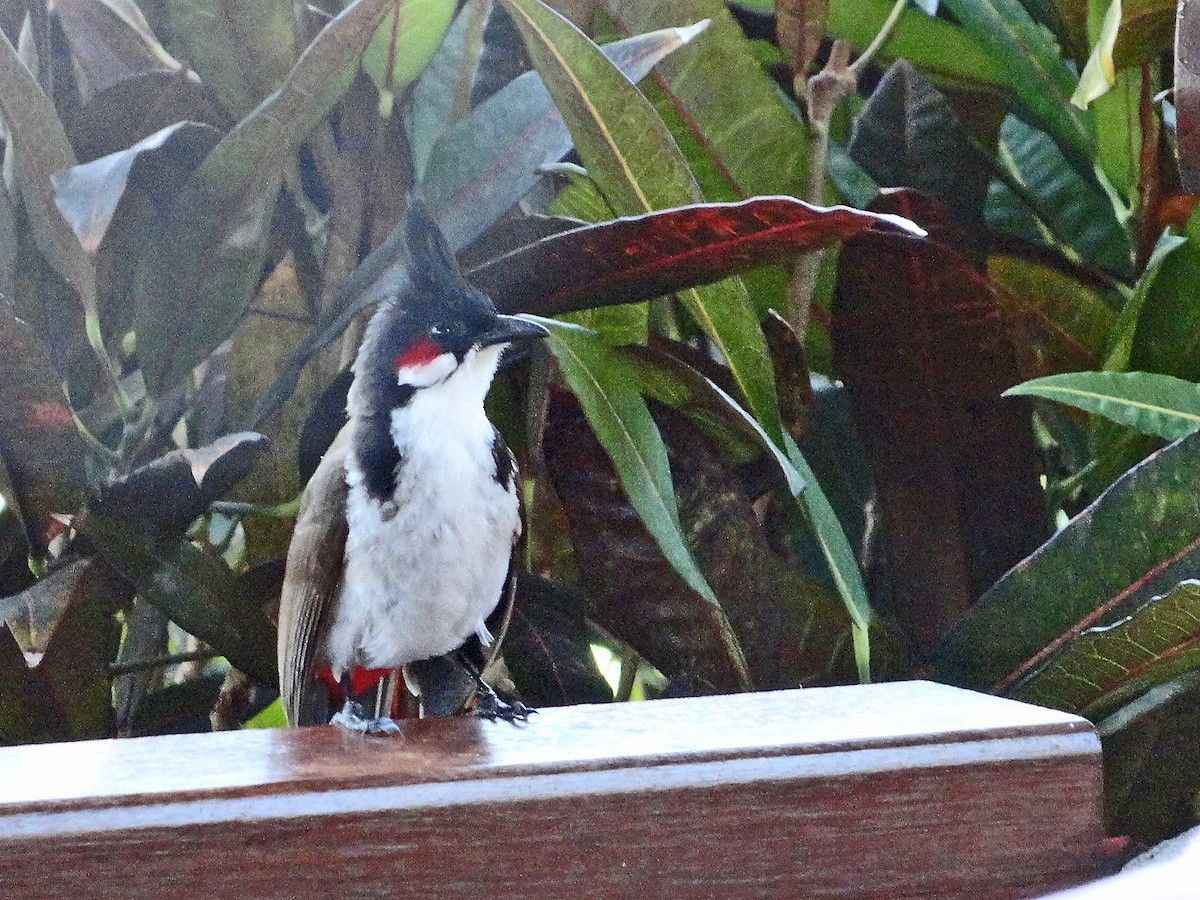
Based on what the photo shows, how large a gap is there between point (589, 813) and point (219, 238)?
0.48 metres

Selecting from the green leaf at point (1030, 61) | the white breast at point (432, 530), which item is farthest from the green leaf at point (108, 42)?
the green leaf at point (1030, 61)

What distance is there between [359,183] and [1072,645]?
1.91 ft

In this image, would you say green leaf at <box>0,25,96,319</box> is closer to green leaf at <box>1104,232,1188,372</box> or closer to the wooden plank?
the wooden plank

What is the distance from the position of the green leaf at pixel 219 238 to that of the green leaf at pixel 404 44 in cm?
8

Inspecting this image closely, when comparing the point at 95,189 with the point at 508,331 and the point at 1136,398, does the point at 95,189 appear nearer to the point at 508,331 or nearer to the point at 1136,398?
the point at 508,331

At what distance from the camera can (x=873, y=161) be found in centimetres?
101

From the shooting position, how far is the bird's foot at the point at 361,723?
70 cm

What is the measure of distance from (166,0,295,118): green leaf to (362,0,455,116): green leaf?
0.21 feet

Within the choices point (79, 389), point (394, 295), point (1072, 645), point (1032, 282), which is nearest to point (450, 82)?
point (394, 295)

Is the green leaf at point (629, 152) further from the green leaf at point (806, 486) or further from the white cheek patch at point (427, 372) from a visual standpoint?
the white cheek patch at point (427, 372)

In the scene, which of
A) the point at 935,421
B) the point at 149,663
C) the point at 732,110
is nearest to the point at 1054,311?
the point at 935,421

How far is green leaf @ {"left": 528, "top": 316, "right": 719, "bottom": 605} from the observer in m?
0.76

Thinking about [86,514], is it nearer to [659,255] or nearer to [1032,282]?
[659,255]

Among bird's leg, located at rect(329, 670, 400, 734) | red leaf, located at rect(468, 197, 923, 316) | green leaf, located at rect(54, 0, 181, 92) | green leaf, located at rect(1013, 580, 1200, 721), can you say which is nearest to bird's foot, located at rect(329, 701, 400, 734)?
bird's leg, located at rect(329, 670, 400, 734)
